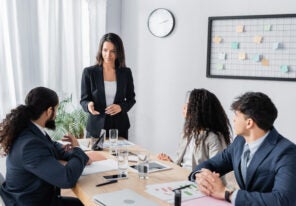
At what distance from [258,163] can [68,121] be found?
260 centimetres

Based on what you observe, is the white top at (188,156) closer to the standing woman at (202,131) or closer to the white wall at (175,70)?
the standing woman at (202,131)

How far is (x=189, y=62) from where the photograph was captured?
3982mm

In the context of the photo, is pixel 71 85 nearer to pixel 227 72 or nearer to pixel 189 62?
pixel 189 62

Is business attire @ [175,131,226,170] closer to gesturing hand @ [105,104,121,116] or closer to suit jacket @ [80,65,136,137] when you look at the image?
gesturing hand @ [105,104,121,116]

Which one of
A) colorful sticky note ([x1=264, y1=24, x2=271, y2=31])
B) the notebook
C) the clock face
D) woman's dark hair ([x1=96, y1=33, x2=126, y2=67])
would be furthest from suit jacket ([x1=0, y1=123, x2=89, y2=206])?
the clock face

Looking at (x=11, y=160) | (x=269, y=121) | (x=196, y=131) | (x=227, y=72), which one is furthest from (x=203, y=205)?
(x=227, y=72)

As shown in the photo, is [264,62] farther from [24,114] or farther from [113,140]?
[24,114]

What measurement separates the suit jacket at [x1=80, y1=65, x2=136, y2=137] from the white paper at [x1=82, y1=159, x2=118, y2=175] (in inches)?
28.3

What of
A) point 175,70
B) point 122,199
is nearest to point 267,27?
point 175,70

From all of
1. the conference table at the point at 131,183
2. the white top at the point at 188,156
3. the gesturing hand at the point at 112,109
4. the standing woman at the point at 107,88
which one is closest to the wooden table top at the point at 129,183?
the conference table at the point at 131,183

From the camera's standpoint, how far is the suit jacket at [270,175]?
4.73 ft

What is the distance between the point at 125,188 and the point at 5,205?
65 cm

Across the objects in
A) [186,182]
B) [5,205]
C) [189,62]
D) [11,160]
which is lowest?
[5,205]

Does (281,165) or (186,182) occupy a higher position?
(281,165)
